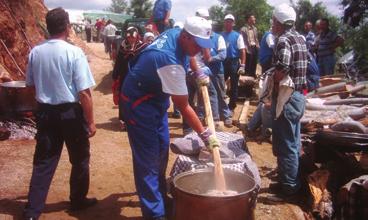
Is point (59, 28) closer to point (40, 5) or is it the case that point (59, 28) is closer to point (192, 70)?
point (192, 70)

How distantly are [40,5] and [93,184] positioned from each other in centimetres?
1591

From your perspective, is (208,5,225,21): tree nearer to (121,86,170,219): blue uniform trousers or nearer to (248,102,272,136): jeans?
(248,102,272,136): jeans

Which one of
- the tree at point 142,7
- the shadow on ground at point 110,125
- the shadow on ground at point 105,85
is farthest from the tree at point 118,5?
the shadow on ground at point 110,125

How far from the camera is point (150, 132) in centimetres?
390

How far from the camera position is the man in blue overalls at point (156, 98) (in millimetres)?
3574

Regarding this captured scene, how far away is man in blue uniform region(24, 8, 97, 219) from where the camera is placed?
4.10 metres

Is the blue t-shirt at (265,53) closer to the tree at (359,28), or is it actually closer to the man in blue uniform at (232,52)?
the man in blue uniform at (232,52)

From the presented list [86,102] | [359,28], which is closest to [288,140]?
[86,102]

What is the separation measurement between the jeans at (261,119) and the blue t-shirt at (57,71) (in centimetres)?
427

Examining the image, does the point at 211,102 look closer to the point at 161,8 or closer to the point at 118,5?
the point at 161,8

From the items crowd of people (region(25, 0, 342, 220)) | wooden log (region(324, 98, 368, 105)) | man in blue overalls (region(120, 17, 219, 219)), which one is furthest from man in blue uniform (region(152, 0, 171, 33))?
wooden log (region(324, 98, 368, 105))

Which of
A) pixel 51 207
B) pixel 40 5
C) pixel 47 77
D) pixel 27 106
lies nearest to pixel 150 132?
pixel 47 77

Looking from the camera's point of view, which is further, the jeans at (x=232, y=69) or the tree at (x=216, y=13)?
the tree at (x=216, y=13)

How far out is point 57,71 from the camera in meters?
4.09
